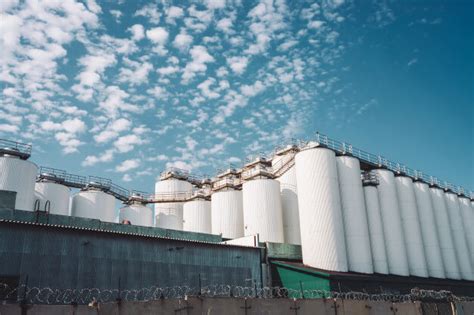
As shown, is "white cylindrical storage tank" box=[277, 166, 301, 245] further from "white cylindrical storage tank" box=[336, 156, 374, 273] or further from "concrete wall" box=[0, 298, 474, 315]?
"concrete wall" box=[0, 298, 474, 315]

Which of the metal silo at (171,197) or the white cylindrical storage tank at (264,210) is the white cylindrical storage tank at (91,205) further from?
the white cylindrical storage tank at (264,210)

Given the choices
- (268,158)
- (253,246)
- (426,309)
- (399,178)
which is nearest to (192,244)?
(253,246)

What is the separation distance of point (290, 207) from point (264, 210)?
13.2 ft

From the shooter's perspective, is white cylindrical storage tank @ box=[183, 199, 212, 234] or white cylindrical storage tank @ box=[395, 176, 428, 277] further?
white cylindrical storage tank @ box=[183, 199, 212, 234]

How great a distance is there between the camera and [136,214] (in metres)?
57.2

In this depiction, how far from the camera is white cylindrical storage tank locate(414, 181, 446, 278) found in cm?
5253

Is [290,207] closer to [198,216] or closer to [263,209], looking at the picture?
[263,209]

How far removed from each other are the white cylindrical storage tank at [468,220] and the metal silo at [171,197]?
42050 mm

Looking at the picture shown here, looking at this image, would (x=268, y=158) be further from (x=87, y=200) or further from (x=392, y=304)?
(x=392, y=304)

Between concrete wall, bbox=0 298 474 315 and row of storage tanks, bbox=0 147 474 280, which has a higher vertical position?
row of storage tanks, bbox=0 147 474 280

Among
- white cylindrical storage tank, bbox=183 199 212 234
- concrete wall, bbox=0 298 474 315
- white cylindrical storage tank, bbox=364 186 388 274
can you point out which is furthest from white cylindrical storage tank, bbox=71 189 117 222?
concrete wall, bbox=0 298 474 315

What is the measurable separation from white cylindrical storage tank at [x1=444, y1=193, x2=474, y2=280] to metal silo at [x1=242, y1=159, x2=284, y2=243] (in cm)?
2858

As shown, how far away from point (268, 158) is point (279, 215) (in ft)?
41.7

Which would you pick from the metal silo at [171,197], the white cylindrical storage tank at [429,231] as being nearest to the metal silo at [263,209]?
the metal silo at [171,197]
